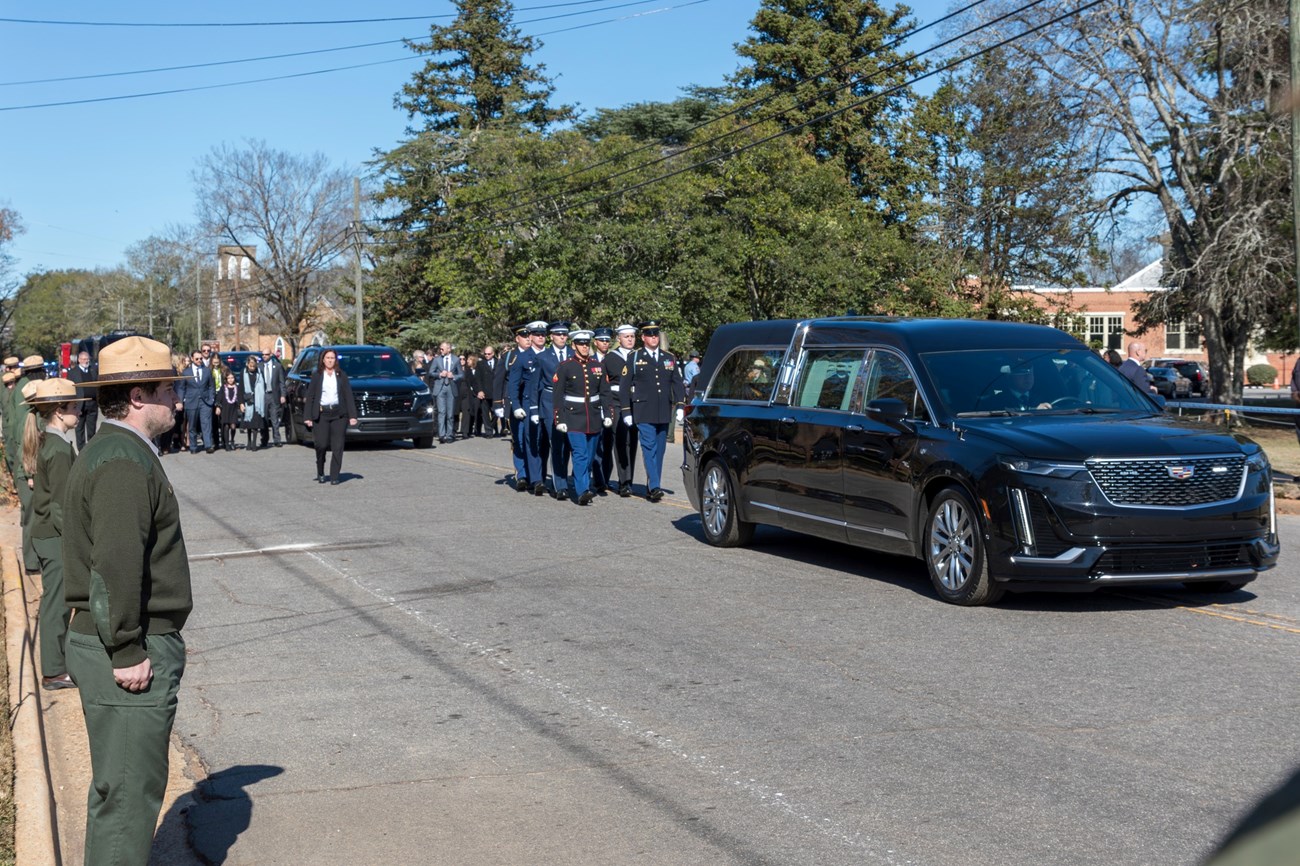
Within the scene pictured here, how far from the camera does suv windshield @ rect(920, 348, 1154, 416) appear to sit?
10.1 metres

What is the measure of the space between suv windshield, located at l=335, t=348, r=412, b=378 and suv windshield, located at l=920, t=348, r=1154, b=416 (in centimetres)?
1841

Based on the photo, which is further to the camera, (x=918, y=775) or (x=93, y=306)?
(x=93, y=306)

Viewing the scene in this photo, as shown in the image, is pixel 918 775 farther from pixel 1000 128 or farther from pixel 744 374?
pixel 1000 128

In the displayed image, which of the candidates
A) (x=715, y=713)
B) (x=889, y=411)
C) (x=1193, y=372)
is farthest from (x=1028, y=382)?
(x=1193, y=372)

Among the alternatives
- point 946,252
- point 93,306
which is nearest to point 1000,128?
point 946,252

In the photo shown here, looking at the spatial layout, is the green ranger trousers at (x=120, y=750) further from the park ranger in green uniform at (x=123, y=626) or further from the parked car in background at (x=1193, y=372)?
the parked car in background at (x=1193, y=372)

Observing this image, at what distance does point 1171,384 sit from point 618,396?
135 feet

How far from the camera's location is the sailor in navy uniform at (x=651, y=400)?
16984 mm

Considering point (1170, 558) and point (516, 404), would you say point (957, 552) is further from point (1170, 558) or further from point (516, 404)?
point (516, 404)

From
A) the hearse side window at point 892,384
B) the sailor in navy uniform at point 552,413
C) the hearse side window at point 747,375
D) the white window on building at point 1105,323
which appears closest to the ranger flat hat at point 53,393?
the hearse side window at point 892,384

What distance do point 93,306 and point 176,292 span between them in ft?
40.8

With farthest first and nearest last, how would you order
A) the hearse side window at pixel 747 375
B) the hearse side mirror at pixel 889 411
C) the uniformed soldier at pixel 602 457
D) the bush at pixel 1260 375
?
the bush at pixel 1260 375 < the uniformed soldier at pixel 602 457 < the hearse side window at pixel 747 375 < the hearse side mirror at pixel 889 411

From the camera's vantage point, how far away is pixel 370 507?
1653 cm

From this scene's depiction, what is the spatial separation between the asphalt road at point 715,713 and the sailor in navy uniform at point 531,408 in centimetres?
558
